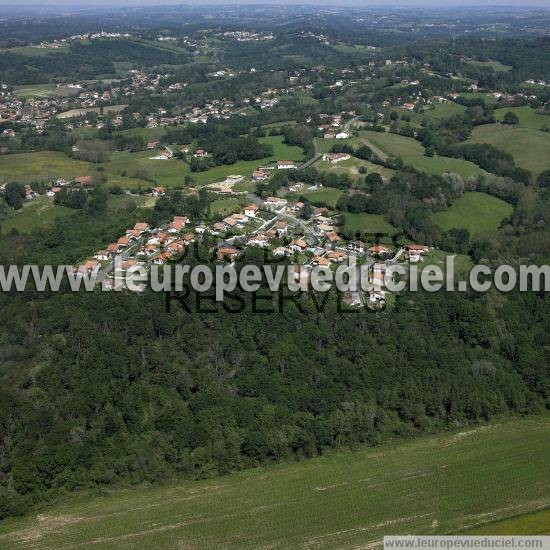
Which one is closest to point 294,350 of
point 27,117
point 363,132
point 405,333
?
point 405,333

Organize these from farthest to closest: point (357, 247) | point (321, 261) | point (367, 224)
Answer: point (367, 224)
point (357, 247)
point (321, 261)

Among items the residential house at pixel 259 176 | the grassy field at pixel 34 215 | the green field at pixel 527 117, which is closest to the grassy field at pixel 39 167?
the grassy field at pixel 34 215

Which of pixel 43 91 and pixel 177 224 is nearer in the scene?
pixel 177 224

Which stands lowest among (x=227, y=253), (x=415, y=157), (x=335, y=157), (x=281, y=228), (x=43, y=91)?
Result: (x=281, y=228)

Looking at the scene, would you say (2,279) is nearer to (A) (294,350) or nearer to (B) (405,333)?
(A) (294,350)

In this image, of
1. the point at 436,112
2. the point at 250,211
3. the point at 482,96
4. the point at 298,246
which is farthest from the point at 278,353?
the point at 482,96

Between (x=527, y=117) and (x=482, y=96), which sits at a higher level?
(x=482, y=96)

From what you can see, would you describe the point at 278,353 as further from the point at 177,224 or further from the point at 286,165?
the point at 286,165
